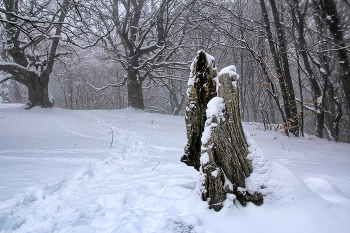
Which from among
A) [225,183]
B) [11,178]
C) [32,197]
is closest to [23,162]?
[11,178]

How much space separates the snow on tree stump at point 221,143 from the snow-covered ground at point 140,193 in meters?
0.11

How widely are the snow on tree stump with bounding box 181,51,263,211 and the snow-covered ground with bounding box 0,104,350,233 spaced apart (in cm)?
11

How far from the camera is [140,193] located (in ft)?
8.38

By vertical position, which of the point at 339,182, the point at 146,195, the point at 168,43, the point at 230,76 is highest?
the point at 168,43

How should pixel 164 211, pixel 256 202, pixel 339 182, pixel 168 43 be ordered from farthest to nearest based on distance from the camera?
pixel 168 43 < pixel 339 182 < pixel 164 211 < pixel 256 202

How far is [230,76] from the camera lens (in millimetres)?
2156

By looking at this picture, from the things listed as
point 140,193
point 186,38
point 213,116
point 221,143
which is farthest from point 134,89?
point 221,143

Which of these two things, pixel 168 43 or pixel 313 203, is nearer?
pixel 313 203

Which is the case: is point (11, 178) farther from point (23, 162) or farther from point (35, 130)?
point (35, 130)

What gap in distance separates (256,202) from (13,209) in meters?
2.64

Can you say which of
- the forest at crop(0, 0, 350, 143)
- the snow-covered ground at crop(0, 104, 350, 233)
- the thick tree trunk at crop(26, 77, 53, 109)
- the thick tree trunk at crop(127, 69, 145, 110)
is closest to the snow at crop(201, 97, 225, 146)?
the snow-covered ground at crop(0, 104, 350, 233)

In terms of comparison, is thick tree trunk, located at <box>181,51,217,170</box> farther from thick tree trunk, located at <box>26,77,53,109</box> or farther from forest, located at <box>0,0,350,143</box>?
thick tree trunk, located at <box>26,77,53,109</box>

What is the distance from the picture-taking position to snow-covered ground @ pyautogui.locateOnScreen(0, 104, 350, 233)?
1.70 meters

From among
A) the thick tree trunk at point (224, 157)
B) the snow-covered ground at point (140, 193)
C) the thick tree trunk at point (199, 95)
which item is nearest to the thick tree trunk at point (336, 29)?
the snow-covered ground at point (140, 193)
